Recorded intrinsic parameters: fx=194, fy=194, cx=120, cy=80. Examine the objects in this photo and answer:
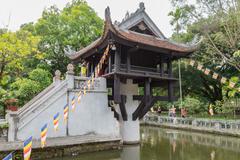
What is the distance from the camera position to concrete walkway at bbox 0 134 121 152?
544cm

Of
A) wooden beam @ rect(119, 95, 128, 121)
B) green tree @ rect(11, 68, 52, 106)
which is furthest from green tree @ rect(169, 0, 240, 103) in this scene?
green tree @ rect(11, 68, 52, 106)

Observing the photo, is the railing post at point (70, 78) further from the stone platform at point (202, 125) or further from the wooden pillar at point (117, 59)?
the stone platform at point (202, 125)

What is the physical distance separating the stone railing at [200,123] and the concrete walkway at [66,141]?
6844 mm

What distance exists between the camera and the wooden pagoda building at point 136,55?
721 centimetres

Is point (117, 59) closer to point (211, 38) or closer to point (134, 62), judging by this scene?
point (134, 62)

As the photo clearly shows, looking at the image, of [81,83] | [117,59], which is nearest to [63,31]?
[81,83]

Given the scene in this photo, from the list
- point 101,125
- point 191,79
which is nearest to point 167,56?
point 101,125

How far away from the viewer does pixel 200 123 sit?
40.4ft

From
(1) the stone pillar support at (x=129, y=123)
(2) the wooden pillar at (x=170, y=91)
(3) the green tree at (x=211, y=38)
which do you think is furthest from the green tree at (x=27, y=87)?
(3) the green tree at (x=211, y=38)

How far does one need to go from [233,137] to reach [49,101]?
30.8 ft

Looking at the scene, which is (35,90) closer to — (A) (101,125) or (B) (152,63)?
(A) (101,125)

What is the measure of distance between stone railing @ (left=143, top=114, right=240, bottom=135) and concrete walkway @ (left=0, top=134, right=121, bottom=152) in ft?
22.5

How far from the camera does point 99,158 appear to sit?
20.2ft

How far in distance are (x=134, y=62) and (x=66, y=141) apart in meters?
4.61
